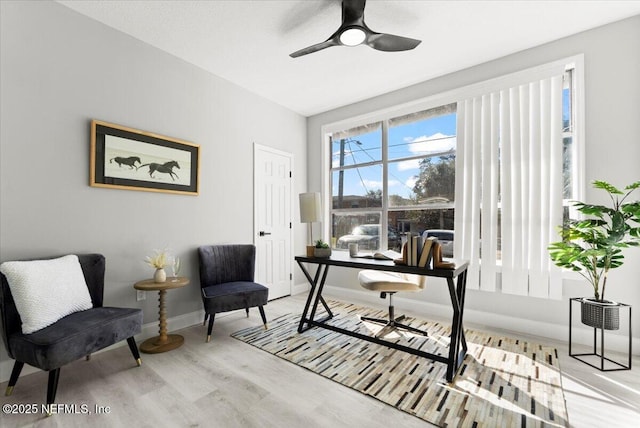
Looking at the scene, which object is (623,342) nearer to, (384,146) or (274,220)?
(384,146)

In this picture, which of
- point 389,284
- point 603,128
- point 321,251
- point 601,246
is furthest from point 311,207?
point 603,128

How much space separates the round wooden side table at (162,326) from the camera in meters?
2.44

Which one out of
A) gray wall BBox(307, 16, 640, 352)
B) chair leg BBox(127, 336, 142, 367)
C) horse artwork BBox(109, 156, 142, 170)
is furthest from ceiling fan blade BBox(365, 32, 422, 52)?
chair leg BBox(127, 336, 142, 367)

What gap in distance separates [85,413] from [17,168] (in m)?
1.77

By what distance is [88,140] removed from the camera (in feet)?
7.96

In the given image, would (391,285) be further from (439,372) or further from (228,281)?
(228,281)

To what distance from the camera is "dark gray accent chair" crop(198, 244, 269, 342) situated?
2.69 m

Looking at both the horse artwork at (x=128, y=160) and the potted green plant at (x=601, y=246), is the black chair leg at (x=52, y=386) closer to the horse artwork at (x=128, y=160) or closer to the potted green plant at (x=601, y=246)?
the horse artwork at (x=128, y=160)

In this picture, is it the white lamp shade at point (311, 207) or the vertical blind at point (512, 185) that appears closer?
the vertical blind at point (512, 185)

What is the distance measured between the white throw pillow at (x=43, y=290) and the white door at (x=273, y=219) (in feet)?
6.61

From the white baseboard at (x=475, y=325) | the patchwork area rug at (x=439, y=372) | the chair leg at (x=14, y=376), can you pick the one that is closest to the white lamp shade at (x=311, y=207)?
the patchwork area rug at (x=439, y=372)

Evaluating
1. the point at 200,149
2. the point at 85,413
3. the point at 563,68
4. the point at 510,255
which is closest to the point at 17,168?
the point at 200,149

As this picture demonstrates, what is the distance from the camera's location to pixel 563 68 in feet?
8.84

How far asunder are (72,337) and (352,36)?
280cm
